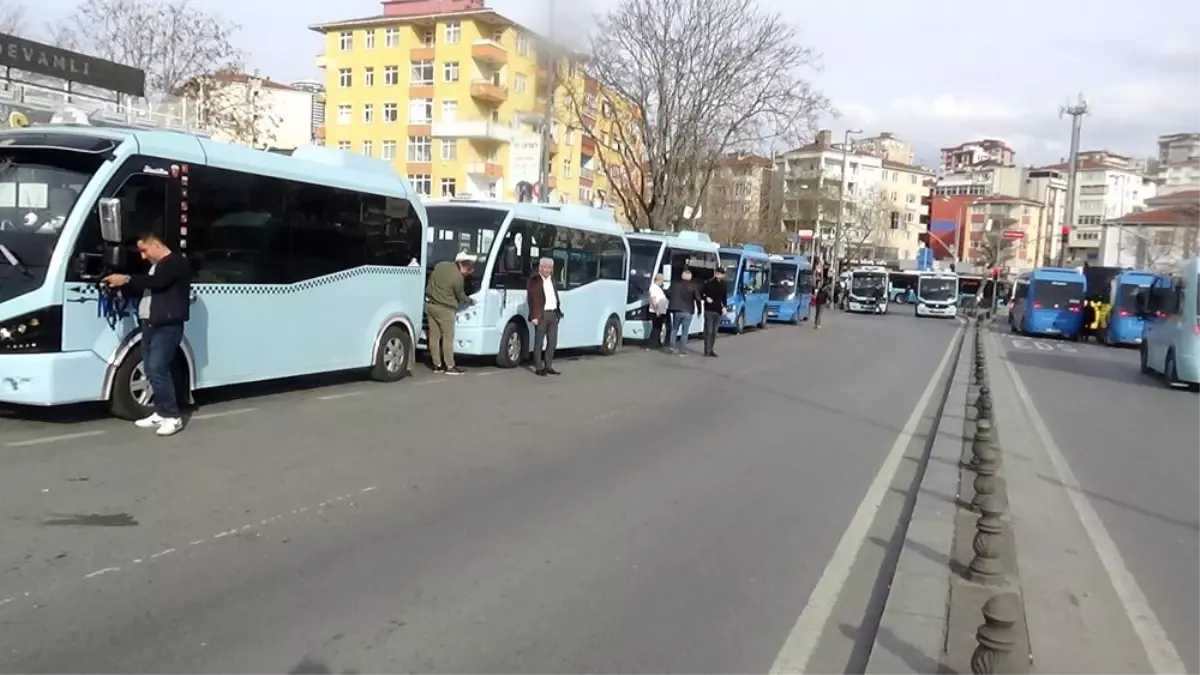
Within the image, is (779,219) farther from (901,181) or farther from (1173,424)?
(1173,424)

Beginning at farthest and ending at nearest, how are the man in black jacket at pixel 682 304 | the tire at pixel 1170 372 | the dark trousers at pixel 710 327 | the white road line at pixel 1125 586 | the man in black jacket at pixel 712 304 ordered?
1. the man in black jacket at pixel 682 304
2. the dark trousers at pixel 710 327
3. the man in black jacket at pixel 712 304
4. the tire at pixel 1170 372
5. the white road line at pixel 1125 586

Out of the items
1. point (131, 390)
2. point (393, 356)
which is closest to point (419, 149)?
point (393, 356)

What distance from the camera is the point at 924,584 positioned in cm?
560

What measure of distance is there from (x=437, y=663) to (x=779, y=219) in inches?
3061

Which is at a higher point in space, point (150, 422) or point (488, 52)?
point (488, 52)

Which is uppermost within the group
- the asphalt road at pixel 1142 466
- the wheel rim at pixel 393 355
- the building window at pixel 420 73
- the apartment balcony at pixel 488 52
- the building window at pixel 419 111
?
the apartment balcony at pixel 488 52

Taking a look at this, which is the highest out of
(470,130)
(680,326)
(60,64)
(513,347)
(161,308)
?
(470,130)

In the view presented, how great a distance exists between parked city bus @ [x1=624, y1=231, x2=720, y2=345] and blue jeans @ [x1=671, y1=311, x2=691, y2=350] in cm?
115

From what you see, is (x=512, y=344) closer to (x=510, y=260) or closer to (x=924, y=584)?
(x=510, y=260)

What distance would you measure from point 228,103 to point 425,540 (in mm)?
27153

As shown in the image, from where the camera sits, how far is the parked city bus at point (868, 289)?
55625mm

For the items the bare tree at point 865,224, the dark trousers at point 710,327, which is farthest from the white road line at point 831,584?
the bare tree at point 865,224

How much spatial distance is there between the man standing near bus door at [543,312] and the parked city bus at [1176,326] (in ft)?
41.3

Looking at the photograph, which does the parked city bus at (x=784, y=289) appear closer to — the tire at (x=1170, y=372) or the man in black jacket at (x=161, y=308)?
the tire at (x=1170, y=372)
